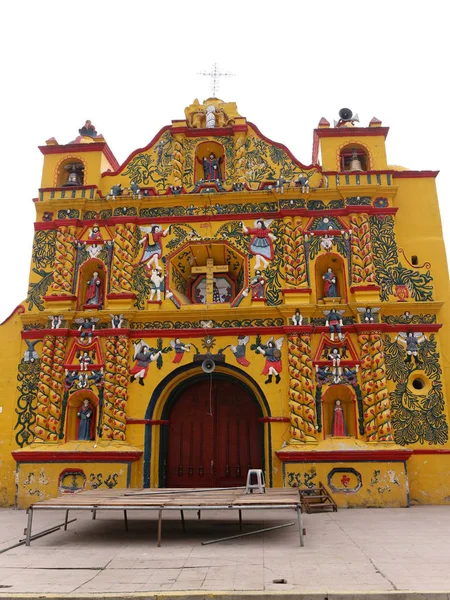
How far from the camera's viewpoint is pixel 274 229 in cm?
1306

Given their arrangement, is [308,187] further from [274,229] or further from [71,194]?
[71,194]

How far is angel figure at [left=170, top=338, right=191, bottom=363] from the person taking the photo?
1223 centimetres

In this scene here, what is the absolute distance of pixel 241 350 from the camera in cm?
1212

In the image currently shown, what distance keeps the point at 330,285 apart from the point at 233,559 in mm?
7693

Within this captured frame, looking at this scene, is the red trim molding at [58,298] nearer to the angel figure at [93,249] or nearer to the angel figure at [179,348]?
the angel figure at [93,249]

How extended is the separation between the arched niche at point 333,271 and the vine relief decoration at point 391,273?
0.82 meters

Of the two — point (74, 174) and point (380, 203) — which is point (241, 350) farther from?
point (74, 174)

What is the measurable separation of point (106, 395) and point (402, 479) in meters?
6.69

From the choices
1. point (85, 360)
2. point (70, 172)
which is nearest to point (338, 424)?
point (85, 360)

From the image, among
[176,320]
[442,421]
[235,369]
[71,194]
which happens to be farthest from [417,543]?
[71,194]

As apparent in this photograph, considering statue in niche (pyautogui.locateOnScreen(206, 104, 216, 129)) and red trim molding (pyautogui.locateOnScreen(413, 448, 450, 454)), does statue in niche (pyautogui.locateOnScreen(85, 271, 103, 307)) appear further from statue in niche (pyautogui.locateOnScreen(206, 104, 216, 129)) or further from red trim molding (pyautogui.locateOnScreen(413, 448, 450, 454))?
red trim molding (pyautogui.locateOnScreen(413, 448, 450, 454))

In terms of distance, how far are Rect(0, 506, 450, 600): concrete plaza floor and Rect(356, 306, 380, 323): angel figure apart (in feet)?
14.2

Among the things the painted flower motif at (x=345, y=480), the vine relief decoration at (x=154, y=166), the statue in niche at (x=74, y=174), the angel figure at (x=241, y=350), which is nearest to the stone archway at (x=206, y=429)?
the angel figure at (x=241, y=350)

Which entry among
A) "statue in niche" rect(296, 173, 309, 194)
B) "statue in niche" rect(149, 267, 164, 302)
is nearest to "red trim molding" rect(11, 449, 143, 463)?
"statue in niche" rect(149, 267, 164, 302)
